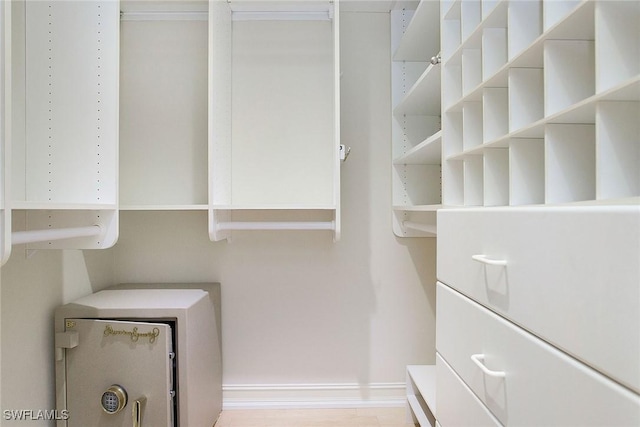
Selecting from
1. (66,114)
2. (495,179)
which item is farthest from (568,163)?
(66,114)

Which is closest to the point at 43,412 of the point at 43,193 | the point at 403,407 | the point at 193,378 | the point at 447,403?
the point at 193,378

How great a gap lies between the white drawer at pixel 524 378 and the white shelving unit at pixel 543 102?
0.27m

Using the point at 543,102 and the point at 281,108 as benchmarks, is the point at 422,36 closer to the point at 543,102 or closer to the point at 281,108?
the point at 281,108

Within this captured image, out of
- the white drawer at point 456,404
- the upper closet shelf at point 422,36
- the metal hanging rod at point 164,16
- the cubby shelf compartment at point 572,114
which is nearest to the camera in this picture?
the cubby shelf compartment at point 572,114

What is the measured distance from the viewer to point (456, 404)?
942 millimetres

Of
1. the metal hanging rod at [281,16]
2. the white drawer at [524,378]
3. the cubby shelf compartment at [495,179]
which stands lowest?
the white drawer at [524,378]

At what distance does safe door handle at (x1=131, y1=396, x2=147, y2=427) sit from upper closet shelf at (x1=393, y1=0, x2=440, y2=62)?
5.81 feet

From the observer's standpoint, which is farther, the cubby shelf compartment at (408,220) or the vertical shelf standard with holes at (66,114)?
the cubby shelf compartment at (408,220)

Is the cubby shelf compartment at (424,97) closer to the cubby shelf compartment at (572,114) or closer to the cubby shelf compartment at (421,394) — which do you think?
the cubby shelf compartment at (572,114)

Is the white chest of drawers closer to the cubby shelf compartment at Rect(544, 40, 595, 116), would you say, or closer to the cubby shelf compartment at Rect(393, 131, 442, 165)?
the cubby shelf compartment at Rect(544, 40, 595, 116)

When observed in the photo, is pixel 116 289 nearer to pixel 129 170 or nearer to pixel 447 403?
pixel 129 170

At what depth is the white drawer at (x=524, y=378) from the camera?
19.2 inches

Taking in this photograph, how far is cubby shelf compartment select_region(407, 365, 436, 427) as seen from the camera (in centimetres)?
148

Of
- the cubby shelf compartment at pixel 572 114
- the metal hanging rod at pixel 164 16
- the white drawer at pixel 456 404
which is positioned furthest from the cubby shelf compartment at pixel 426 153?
the metal hanging rod at pixel 164 16
